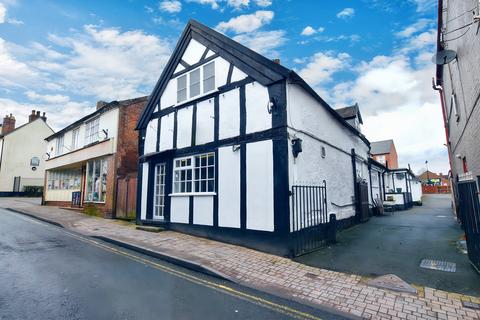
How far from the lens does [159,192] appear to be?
1153cm

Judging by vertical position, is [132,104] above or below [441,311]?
above

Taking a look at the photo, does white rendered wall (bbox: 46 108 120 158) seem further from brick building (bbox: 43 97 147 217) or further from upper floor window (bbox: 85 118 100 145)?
upper floor window (bbox: 85 118 100 145)

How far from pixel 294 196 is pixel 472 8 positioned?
5763 millimetres

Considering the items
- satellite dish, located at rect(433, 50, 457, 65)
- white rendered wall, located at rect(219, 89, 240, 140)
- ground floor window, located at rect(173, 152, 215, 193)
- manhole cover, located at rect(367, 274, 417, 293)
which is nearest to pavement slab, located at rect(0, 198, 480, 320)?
manhole cover, located at rect(367, 274, 417, 293)

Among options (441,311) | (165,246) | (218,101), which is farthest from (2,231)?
(441,311)

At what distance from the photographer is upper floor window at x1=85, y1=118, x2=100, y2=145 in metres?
16.7

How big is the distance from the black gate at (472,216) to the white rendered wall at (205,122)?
7.29m

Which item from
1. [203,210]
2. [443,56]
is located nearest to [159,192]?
[203,210]

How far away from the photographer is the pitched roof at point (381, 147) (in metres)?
48.6

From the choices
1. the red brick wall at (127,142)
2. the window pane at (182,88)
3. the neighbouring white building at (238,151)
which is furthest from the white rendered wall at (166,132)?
the red brick wall at (127,142)

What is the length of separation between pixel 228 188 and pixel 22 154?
124 ft

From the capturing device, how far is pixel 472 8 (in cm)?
542

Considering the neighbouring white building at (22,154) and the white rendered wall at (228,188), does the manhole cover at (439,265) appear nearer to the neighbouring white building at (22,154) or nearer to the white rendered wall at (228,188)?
the white rendered wall at (228,188)

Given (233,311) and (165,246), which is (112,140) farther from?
(233,311)
